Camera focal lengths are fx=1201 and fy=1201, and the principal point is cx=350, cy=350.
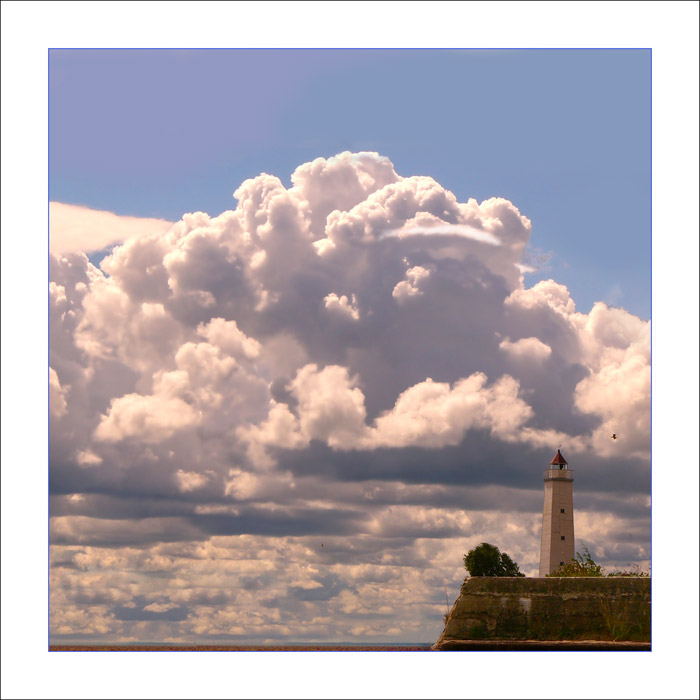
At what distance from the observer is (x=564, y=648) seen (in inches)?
1492

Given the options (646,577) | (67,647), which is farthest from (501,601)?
(67,647)

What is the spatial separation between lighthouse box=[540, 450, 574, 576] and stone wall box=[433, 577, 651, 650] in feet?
41.7

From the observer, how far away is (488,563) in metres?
55.5

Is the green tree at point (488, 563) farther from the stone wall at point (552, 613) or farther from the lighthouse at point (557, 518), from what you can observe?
the stone wall at point (552, 613)

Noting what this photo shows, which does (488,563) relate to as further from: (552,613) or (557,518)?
(552,613)

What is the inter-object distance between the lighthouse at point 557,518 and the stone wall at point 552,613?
12.7 m

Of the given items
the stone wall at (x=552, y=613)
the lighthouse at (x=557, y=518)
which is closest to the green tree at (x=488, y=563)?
the lighthouse at (x=557, y=518)

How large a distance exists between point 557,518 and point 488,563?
13.5 feet

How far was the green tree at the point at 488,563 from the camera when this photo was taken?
5522 centimetres

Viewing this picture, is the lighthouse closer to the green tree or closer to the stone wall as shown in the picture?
the green tree

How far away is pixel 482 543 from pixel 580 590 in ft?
56.2

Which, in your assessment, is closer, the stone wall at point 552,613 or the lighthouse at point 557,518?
the stone wall at point 552,613

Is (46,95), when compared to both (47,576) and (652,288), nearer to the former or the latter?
(47,576)

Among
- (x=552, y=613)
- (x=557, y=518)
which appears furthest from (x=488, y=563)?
(x=552, y=613)
